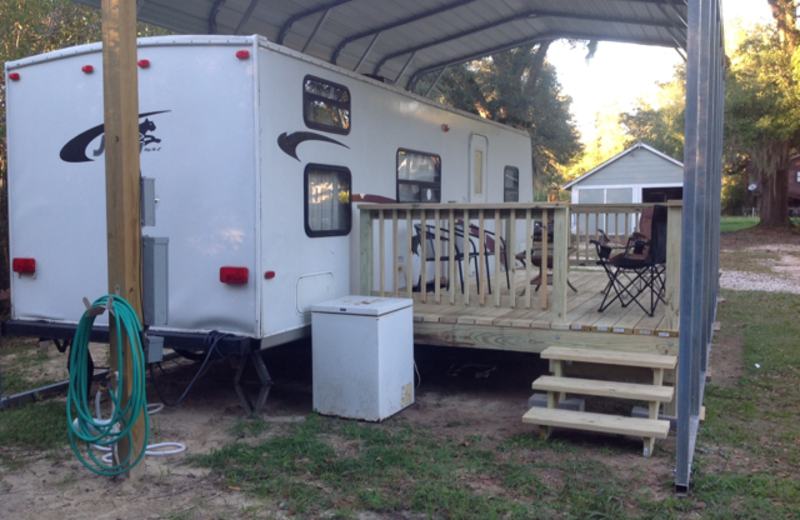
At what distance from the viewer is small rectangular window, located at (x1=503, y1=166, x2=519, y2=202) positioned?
8.83m

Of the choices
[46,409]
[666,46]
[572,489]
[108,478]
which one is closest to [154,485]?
[108,478]

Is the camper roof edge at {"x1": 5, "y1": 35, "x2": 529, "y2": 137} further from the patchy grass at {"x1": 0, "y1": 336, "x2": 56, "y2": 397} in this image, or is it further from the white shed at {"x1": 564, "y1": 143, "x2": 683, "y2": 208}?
the white shed at {"x1": 564, "y1": 143, "x2": 683, "y2": 208}

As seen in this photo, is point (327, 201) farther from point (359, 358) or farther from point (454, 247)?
point (359, 358)

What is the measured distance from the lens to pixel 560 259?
4961mm

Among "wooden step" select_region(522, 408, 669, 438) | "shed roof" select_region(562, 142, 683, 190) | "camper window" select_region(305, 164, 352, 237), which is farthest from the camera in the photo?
"shed roof" select_region(562, 142, 683, 190)

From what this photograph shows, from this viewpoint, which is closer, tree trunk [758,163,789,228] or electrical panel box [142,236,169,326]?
electrical panel box [142,236,169,326]

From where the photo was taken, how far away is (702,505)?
11.1ft

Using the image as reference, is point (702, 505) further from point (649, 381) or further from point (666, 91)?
point (666, 91)

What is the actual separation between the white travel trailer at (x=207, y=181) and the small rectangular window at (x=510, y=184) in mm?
3464

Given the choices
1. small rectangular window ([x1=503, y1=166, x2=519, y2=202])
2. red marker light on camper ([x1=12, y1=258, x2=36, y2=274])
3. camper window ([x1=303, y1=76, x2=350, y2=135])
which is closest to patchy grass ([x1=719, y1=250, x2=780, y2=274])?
small rectangular window ([x1=503, y1=166, x2=519, y2=202])

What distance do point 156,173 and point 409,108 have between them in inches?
99.8

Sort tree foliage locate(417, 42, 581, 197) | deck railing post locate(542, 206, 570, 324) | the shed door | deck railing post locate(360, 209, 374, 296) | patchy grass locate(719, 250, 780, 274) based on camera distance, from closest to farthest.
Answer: deck railing post locate(542, 206, 570, 324) < deck railing post locate(360, 209, 374, 296) < the shed door < patchy grass locate(719, 250, 780, 274) < tree foliage locate(417, 42, 581, 197)

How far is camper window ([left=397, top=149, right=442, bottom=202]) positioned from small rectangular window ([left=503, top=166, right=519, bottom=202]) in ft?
6.31

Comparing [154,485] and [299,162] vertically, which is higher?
[299,162]
